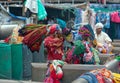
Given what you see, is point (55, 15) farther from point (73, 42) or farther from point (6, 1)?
point (73, 42)

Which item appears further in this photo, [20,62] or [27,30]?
[20,62]

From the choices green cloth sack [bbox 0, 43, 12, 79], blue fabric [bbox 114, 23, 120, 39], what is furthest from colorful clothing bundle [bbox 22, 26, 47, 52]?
blue fabric [bbox 114, 23, 120, 39]

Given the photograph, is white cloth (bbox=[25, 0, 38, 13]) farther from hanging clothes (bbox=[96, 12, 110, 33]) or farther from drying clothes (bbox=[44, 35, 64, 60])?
drying clothes (bbox=[44, 35, 64, 60])

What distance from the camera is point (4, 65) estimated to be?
7012mm

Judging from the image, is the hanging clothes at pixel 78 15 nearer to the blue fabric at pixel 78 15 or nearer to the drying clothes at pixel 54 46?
the blue fabric at pixel 78 15

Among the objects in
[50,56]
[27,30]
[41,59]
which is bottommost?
[41,59]

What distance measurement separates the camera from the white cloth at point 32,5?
10984mm

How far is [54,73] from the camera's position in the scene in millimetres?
5141

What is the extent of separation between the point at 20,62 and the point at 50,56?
161 cm

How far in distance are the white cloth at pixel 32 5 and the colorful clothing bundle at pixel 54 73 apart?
5845mm

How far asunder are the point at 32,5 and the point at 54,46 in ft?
18.2

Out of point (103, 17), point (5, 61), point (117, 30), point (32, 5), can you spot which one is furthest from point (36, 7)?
point (117, 30)

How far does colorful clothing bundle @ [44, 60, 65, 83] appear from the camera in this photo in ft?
16.8

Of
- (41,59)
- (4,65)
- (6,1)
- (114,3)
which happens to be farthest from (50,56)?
(114,3)
